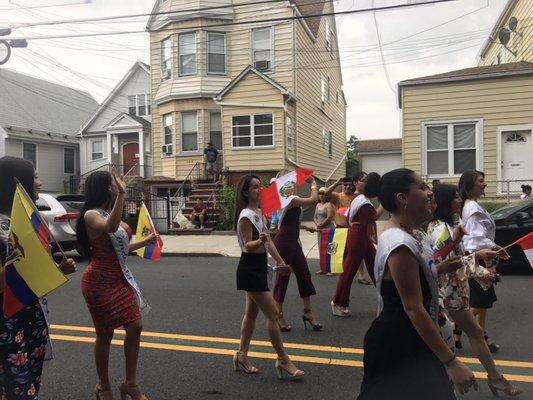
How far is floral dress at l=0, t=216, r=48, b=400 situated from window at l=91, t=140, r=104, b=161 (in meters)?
29.3

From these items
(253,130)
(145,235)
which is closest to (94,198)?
(145,235)

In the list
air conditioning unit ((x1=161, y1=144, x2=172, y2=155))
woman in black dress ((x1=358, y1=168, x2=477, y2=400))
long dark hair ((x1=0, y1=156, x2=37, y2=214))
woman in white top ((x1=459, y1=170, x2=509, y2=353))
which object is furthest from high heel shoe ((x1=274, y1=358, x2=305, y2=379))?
air conditioning unit ((x1=161, y1=144, x2=172, y2=155))

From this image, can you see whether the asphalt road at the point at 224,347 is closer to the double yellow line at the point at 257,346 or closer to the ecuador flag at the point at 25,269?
the double yellow line at the point at 257,346

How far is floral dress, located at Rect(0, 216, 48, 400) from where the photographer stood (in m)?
2.63

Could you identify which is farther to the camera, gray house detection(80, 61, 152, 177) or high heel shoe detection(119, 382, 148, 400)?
gray house detection(80, 61, 152, 177)

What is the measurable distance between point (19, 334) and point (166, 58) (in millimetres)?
21028

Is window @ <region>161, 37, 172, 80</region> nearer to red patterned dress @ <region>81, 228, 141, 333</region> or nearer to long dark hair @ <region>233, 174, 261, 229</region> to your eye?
long dark hair @ <region>233, 174, 261, 229</region>

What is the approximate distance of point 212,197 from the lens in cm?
1867

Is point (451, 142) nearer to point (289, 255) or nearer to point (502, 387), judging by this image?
point (289, 255)

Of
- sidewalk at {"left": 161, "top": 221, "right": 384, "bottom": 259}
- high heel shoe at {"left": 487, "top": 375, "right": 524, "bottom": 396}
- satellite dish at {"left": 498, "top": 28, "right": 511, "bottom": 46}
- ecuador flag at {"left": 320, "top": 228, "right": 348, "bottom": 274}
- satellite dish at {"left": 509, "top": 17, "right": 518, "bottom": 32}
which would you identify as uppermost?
satellite dish at {"left": 509, "top": 17, "right": 518, "bottom": 32}

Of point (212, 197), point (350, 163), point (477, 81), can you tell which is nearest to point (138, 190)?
point (212, 197)

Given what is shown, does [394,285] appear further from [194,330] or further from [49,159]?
[49,159]

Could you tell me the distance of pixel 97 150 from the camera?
101 ft

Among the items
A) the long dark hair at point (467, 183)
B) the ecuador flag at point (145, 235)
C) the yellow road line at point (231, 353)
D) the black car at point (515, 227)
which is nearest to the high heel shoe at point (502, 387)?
the yellow road line at point (231, 353)
